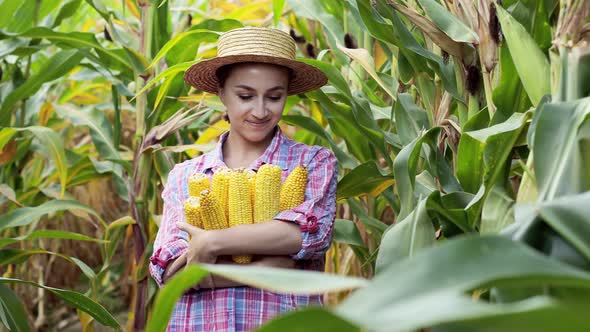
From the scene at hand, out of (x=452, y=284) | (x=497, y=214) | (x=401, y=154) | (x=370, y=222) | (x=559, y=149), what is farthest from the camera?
(x=370, y=222)

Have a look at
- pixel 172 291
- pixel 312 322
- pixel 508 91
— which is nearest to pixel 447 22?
pixel 508 91

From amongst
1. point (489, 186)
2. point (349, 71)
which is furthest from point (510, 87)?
point (349, 71)

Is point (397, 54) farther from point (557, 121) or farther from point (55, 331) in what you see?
point (55, 331)

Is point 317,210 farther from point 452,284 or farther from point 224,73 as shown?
point 452,284

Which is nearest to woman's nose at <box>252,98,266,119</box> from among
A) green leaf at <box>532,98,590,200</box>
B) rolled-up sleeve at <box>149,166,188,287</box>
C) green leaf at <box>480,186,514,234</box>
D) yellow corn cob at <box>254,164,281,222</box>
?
yellow corn cob at <box>254,164,281,222</box>

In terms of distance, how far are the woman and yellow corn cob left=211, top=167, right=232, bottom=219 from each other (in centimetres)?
6

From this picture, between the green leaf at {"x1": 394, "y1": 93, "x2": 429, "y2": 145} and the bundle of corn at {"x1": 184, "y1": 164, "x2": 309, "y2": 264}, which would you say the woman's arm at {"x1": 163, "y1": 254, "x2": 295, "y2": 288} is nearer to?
the bundle of corn at {"x1": 184, "y1": 164, "x2": 309, "y2": 264}

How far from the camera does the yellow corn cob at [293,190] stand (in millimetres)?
1263

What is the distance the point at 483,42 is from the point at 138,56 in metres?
0.92

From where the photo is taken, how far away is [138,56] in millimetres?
1830

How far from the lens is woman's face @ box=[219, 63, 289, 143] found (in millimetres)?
1280

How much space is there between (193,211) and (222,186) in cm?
6

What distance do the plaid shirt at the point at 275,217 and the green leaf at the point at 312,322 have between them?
2.35 ft

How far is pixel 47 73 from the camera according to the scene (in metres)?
1.90
